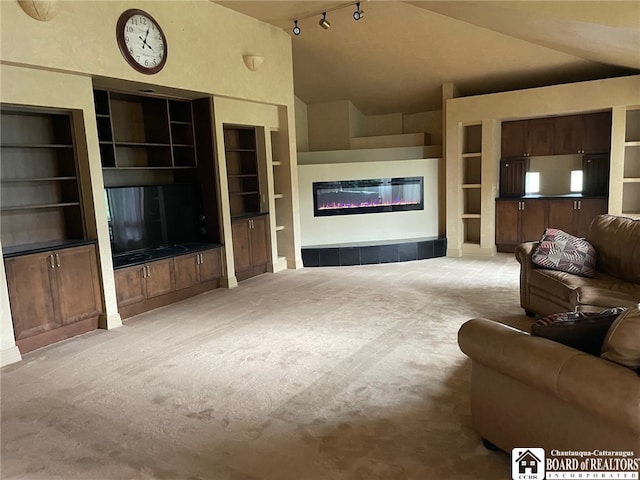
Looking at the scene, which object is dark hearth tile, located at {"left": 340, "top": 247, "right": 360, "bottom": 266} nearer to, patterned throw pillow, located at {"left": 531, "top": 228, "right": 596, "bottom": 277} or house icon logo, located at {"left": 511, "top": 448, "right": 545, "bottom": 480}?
patterned throw pillow, located at {"left": 531, "top": 228, "right": 596, "bottom": 277}

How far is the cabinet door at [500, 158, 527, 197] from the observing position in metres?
7.12

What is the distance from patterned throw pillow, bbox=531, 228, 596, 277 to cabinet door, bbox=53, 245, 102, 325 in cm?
404

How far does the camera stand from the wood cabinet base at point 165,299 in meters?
4.69

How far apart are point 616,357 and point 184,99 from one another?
5.13 meters

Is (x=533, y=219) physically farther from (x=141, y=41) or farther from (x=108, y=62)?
(x=108, y=62)

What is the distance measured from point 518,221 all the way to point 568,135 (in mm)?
1419

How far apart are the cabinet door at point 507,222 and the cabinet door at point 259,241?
144 inches

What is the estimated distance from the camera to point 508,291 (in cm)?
508

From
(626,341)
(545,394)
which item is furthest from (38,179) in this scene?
(626,341)

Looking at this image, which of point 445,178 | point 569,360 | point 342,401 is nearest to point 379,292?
point 342,401

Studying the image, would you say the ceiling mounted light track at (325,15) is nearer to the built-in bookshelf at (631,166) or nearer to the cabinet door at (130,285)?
the cabinet door at (130,285)

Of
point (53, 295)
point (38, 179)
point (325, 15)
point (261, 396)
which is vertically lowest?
point (261, 396)

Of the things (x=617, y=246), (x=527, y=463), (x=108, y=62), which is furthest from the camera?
(x=108, y=62)

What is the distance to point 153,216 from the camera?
5.23 meters
